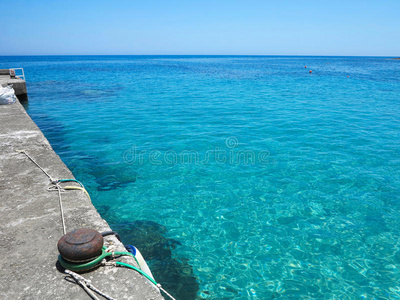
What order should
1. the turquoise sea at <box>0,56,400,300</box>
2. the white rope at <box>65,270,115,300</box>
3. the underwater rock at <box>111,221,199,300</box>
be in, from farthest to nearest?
the turquoise sea at <box>0,56,400,300</box>
the underwater rock at <box>111,221,199,300</box>
the white rope at <box>65,270,115,300</box>

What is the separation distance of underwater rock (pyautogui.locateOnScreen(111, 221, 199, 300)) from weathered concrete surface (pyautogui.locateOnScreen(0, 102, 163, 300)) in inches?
53.2

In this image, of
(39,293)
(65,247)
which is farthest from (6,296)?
(65,247)

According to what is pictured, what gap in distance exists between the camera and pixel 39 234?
3432 millimetres

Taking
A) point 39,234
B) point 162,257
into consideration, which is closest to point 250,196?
point 162,257

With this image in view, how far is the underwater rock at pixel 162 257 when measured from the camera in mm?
4195

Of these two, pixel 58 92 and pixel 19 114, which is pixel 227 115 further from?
pixel 58 92

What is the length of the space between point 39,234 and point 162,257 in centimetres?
207

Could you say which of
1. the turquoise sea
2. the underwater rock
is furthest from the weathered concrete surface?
the turquoise sea

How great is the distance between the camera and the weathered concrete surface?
2686 millimetres

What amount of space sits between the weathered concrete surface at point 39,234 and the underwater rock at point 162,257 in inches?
53.2

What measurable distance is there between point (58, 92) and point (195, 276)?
22.2 meters

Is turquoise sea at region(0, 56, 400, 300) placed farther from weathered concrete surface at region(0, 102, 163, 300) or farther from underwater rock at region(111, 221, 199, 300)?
weathered concrete surface at region(0, 102, 163, 300)

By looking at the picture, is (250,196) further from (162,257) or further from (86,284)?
(86,284)

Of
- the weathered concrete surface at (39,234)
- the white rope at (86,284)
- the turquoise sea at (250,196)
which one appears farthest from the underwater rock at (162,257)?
the white rope at (86,284)
